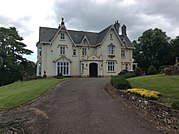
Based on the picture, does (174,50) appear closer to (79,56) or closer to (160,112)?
(79,56)

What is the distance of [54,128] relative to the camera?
10.4 metres

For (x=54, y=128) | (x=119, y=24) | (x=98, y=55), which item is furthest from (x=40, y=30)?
(x=54, y=128)

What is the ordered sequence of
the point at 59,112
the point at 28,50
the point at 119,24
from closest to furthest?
the point at 59,112 → the point at 119,24 → the point at 28,50

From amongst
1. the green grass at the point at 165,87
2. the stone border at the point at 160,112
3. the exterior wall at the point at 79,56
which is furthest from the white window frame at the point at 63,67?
the stone border at the point at 160,112

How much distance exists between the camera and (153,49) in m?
66.5

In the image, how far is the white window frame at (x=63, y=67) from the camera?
44.8m

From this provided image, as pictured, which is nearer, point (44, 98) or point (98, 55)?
point (44, 98)

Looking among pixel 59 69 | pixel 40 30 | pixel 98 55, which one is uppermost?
pixel 40 30

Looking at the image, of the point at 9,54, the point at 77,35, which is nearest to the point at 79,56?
the point at 77,35

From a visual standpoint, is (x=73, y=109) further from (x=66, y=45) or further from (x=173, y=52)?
(x=173, y=52)

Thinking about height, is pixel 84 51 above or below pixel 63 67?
above

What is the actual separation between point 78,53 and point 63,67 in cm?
422

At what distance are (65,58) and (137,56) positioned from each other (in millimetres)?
29821

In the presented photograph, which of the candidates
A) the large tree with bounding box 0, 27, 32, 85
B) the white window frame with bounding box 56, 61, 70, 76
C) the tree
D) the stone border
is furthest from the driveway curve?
the tree
